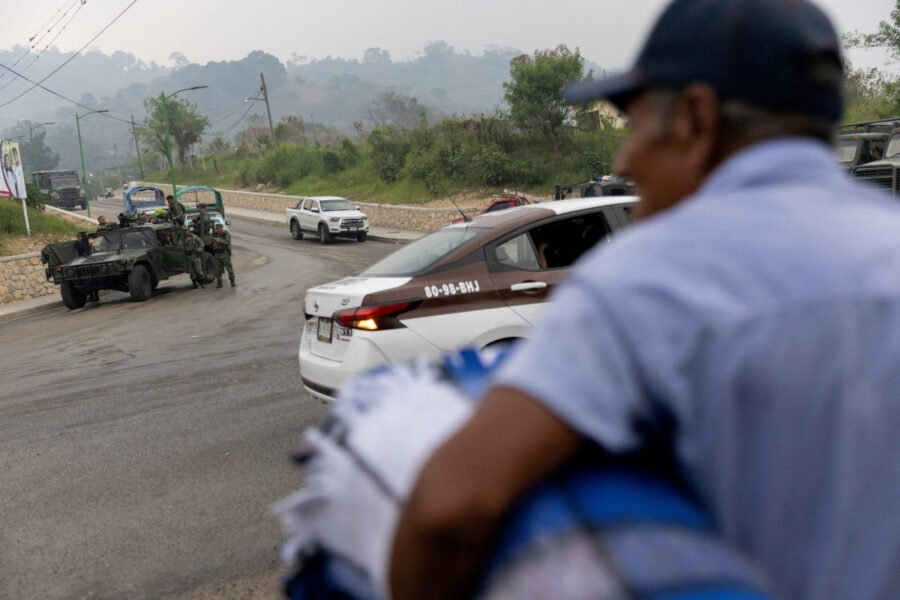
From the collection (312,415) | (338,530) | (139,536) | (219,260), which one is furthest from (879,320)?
(219,260)

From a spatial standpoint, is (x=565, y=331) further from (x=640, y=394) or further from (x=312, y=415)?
(x=312, y=415)

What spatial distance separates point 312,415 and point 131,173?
123298 mm

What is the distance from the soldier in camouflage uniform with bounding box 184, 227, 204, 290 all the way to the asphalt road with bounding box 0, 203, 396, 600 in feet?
17.2

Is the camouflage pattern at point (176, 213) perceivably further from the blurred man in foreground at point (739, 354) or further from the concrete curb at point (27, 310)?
the blurred man in foreground at point (739, 354)

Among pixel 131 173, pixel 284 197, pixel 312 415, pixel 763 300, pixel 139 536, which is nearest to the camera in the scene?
pixel 763 300

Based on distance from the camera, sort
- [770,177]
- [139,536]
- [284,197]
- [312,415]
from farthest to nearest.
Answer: [284,197] → [312,415] → [139,536] → [770,177]

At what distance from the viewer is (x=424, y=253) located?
5.88 metres

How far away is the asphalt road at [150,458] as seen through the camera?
13.0 feet

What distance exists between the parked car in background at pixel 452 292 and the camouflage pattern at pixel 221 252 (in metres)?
13.0

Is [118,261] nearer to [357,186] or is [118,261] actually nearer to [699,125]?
[699,125]

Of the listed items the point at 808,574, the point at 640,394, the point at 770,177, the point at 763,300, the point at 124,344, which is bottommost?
the point at 124,344

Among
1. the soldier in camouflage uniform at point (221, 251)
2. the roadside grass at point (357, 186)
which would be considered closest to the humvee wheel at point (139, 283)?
the soldier in camouflage uniform at point (221, 251)

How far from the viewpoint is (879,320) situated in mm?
912

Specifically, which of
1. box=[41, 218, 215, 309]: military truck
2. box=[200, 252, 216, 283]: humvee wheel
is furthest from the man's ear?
box=[200, 252, 216, 283]: humvee wheel
